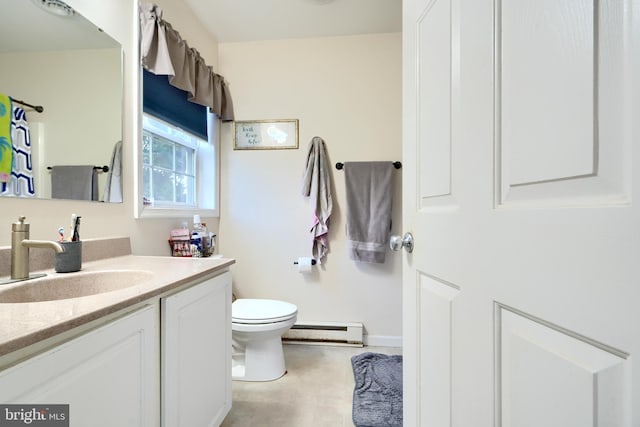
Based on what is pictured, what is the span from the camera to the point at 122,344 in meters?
Result: 0.70

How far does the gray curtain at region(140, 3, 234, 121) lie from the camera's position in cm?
144

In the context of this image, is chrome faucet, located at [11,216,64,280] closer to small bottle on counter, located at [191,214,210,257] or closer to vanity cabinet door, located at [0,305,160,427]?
vanity cabinet door, located at [0,305,160,427]

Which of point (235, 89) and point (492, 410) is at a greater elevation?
point (235, 89)

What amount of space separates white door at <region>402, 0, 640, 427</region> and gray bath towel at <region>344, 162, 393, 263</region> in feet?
4.47

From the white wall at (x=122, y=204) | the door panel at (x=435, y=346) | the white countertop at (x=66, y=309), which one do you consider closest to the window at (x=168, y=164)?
the white wall at (x=122, y=204)

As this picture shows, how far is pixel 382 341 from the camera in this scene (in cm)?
217

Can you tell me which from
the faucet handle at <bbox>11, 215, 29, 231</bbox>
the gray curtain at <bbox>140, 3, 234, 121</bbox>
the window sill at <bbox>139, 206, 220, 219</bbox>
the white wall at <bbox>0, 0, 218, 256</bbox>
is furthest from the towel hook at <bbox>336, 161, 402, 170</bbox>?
the faucet handle at <bbox>11, 215, 29, 231</bbox>

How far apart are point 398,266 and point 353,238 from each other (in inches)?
16.8

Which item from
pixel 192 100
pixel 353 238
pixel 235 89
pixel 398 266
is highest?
pixel 235 89

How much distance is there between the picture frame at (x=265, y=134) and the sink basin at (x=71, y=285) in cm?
149

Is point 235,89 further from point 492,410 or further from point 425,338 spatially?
point 492,410

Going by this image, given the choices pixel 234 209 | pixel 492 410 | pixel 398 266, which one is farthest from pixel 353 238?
pixel 492 410

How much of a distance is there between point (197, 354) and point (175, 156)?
4.79 ft

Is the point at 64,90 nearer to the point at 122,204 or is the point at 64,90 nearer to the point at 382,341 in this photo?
the point at 122,204
